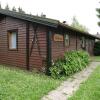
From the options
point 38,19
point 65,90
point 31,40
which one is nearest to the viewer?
point 65,90

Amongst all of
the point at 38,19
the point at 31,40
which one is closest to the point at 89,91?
the point at 38,19

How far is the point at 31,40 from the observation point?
40.8 ft

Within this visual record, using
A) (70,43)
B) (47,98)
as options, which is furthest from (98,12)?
(47,98)

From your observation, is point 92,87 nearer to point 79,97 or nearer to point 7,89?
point 79,97

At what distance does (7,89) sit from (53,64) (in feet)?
13.2

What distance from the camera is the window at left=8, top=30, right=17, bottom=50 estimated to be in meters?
13.8

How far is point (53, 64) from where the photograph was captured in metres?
11.3

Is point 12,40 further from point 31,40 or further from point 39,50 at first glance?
point 39,50

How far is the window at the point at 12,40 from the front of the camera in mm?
13794

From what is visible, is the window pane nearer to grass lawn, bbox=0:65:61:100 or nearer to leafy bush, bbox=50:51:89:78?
leafy bush, bbox=50:51:89:78

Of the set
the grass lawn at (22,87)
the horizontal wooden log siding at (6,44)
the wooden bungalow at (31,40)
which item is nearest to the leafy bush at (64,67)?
the wooden bungalow at (31,40)

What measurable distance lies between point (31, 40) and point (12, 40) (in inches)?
85.7

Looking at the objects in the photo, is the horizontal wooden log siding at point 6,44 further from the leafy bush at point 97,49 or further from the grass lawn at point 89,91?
the leafy bush at point 97,49

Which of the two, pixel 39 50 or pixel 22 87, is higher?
pixel 39 50
